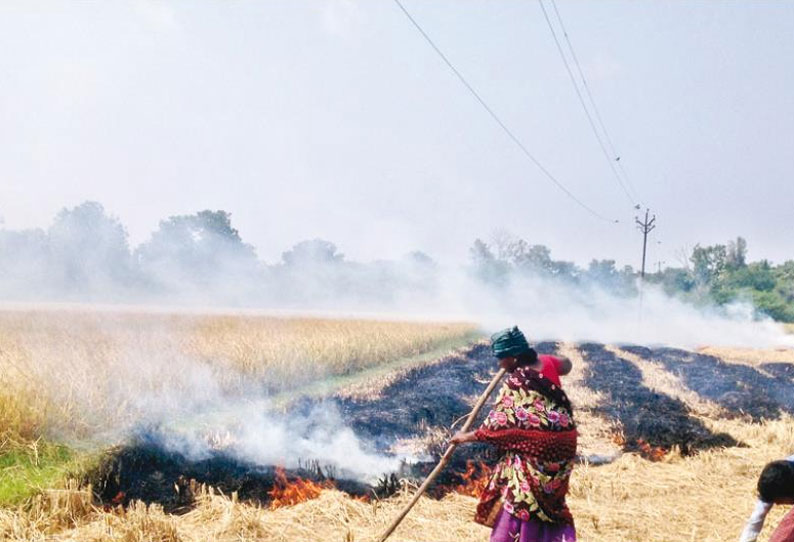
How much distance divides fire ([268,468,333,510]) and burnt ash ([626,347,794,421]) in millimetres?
8414

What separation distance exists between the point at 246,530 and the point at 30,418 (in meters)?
3.39

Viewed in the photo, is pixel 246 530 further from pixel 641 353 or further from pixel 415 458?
pixel 641 353

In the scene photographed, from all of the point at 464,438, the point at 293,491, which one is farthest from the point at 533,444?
the point at 293,491

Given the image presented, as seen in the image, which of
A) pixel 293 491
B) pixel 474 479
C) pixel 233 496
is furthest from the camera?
pixel 474 479

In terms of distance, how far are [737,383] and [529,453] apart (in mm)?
14757

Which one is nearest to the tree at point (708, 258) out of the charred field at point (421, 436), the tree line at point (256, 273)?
the tree line at point (256, 273)

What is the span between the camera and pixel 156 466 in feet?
19.9

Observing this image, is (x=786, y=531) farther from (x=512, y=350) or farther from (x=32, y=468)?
(x=32, y=468)

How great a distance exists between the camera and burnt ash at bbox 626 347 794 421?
37.8ft

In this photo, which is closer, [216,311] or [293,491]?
[293,491]

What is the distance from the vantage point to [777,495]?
2.50 m

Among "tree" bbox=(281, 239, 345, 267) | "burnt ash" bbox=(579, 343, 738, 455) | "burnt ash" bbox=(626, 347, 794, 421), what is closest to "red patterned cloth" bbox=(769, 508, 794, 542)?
"burnt ash" bbox=(579, 343, 738, 455)

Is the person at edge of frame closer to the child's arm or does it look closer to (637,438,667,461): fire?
the child's arm

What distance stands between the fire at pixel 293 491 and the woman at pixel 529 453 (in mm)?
2461
